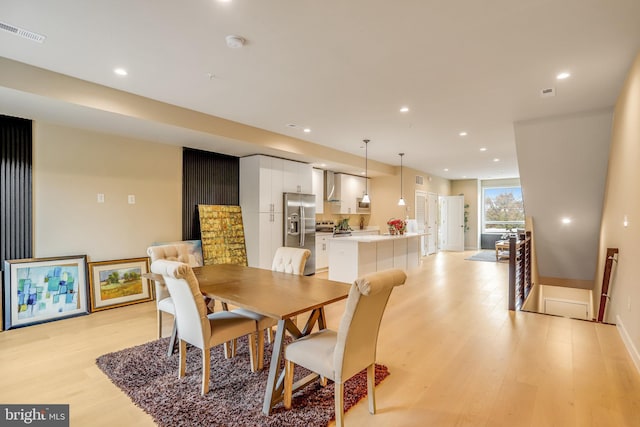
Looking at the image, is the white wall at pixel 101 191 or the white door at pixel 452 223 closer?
the white wall at pixel 101 191

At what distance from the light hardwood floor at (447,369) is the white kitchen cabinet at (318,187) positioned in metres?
3.55

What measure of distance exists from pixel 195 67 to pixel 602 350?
4.69 metres

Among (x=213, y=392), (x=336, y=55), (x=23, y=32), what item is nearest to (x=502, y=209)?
(x=336, y=55)

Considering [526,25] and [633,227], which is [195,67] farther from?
[633,227]

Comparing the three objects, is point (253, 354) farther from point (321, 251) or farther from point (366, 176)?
point (366, 176)

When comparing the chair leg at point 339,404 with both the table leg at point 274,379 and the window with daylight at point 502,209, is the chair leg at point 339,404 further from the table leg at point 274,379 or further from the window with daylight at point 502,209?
the window with daylight at point 502,209

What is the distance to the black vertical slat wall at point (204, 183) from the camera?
5.31 meters

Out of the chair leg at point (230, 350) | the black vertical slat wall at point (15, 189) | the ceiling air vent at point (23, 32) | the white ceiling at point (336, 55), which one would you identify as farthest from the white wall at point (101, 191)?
the chair leg at point (230, 350)

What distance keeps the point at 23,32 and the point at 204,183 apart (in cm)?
325

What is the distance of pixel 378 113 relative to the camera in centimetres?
436

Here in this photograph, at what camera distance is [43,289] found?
3.81 m

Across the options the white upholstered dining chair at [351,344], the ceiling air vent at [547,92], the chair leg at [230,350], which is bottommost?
the chair leg at [230,350]

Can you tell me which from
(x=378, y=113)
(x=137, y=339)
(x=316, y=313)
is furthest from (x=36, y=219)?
(x=378, y=113)

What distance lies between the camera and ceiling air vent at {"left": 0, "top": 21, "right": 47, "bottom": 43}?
2378 mm
